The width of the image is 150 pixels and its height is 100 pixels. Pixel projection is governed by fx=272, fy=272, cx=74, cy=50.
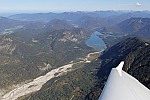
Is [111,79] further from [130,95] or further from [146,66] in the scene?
[146,66]

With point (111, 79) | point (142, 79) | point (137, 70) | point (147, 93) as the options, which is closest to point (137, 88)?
point (147, 93)

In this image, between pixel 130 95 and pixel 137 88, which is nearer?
pixel 130 95

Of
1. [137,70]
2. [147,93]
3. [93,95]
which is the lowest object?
[93,95]

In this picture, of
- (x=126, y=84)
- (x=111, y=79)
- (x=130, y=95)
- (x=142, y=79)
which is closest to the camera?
(x=130, y=95)

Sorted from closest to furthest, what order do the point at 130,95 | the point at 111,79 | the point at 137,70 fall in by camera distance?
the point at 130,95 → the point at 111,79 → the point at 137,70

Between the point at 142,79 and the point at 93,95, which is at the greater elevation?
the point at 142,79

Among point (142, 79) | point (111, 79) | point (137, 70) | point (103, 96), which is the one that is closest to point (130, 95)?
point (103, 96)

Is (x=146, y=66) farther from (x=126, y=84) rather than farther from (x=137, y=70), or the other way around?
(x=126, y=84)
